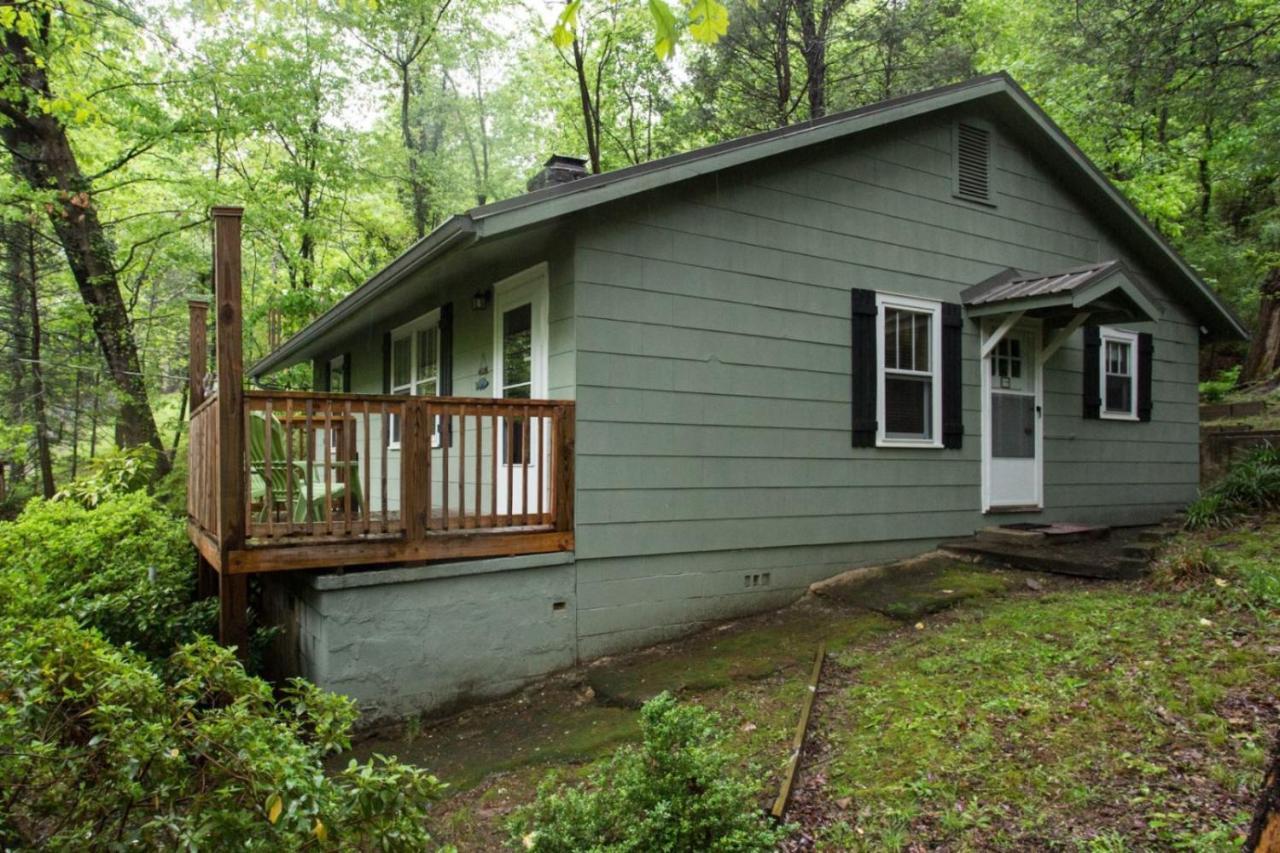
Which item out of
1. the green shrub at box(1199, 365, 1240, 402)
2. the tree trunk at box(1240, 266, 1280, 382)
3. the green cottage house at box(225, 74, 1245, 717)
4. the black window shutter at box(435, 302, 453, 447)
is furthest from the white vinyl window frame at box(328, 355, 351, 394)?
the tree trunk at box(1240, 266, 1280, 382)

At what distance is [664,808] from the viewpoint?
260cm

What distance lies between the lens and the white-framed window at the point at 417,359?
8781mm

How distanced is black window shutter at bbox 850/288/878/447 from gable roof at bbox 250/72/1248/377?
1481 mm

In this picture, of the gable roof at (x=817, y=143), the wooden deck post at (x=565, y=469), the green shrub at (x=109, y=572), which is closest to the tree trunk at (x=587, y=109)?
the gable roof at (x=817, y=143)

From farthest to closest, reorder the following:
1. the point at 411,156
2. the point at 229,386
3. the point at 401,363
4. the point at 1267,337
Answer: the point at 411,156 → the point at 1267,337 → the point at 401,363 → the point at 229,386

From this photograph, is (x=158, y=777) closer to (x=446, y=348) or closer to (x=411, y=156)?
(x=446, y=348)

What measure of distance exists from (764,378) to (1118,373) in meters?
5.18

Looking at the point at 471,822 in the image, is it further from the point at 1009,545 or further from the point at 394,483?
the point at 394,483

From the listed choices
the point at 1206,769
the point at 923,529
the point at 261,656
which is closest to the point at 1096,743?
the point at 1206,769

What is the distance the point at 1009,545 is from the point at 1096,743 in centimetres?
390

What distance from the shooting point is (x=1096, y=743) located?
339cm

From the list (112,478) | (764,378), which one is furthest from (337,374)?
(764,378)

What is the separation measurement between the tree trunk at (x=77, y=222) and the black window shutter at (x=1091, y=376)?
13.8m

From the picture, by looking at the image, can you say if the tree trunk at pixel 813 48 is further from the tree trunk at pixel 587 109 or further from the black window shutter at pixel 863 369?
the black window shutter at pixel 863 369
